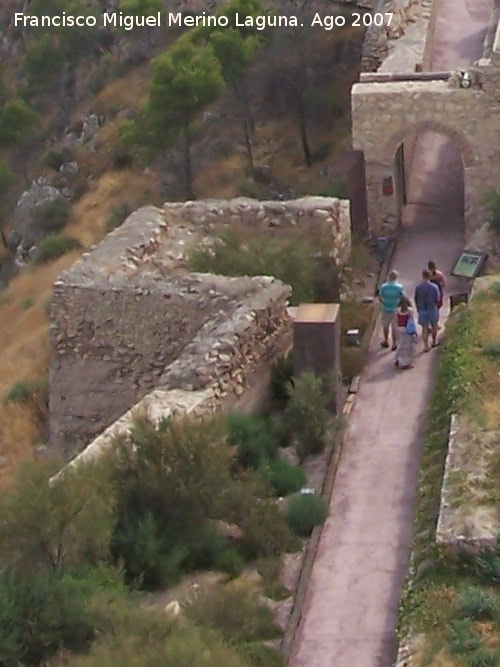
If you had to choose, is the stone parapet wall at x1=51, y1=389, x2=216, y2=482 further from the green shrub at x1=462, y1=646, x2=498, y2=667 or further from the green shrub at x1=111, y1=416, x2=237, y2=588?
the green shrub at x1=462, y1=646, x2=498, y2=667

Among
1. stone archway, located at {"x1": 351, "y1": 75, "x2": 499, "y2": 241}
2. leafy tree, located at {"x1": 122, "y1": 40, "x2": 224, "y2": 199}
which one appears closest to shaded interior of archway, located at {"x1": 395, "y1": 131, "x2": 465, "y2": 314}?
stone archway, located at {"x1": 351, "y1": 75, "x2": 499, "y2": 241}

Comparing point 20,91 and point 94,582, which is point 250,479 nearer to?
point 94,582

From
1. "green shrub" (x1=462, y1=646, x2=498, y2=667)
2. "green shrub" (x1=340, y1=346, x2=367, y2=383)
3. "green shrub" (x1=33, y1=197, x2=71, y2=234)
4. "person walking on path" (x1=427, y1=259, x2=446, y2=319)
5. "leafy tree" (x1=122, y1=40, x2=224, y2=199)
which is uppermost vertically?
"leafy tree" (x1=122, y1=40, x2=224, y2=199)

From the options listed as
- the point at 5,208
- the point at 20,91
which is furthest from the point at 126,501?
the point at 20,91

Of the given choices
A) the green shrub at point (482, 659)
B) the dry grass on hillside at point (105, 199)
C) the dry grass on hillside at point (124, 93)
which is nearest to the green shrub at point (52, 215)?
the dry grass on hillside at point (105, 199)

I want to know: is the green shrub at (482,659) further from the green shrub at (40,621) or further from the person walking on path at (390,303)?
the person walking on path at (390,303)

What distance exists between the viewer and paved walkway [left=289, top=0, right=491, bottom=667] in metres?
10.3

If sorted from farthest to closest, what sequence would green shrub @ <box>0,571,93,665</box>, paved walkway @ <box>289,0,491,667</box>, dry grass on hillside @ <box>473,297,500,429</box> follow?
1. dry grass on hillside @ <box>473,297,500,429</box>
2. paved walkway @ <box>289,0,491,667</box>
3. green shrub @ <box>0,571,93,665</box>

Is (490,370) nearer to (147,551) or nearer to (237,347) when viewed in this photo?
(237,347)

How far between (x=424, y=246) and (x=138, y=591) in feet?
32.9

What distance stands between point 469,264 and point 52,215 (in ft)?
51.3

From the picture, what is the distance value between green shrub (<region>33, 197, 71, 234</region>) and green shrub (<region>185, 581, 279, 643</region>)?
2110 centimetres

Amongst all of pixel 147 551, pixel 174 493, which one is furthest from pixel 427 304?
pixel 147 551

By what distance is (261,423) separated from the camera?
1316 cm
